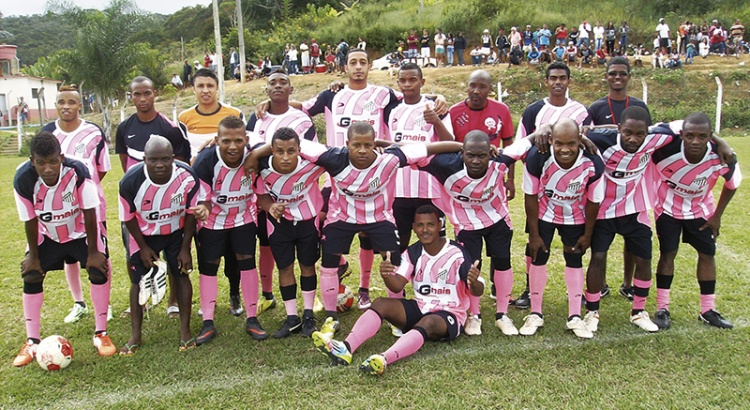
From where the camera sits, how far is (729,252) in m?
6.85

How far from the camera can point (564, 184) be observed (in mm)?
4582

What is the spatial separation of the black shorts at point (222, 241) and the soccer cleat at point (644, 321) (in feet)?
10.8

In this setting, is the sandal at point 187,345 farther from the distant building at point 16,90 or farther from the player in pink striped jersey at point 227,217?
the distant building at point 16,90

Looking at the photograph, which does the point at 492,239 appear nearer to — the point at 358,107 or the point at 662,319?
the point at 662,319

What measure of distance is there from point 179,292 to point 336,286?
1293mm

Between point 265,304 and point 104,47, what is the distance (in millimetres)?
18805

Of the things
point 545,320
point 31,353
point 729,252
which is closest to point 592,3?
point 729,252

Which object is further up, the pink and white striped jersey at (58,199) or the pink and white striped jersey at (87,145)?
the pink and white striped jersey at (87,145)

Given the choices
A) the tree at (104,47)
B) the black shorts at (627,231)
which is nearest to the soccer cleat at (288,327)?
the black shorts at (627,231)

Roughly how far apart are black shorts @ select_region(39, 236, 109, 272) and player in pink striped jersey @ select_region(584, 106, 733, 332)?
4.19m

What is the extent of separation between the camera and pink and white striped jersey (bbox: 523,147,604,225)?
→ 4527 millimetres

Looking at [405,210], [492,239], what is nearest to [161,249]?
[405,210]

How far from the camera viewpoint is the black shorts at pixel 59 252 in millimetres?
4609

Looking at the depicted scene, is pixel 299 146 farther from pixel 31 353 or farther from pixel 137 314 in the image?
pixel 31 353
